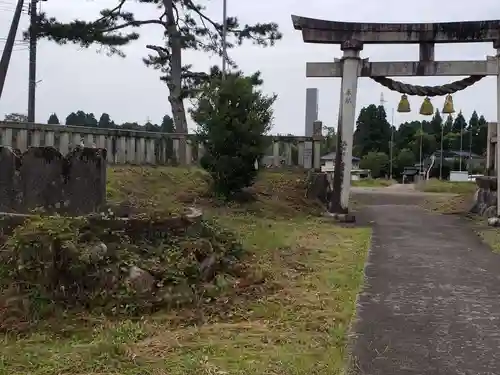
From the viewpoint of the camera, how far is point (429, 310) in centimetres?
489

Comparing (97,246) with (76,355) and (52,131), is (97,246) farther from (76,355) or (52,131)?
(52,131)

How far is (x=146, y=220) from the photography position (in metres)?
5.22

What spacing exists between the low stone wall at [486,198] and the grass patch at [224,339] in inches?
292

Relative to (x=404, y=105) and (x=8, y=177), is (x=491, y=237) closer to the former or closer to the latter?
(x=404, y=105)

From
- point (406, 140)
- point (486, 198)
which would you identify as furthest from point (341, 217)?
point (406, 140)

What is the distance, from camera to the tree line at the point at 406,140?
54.8 meters

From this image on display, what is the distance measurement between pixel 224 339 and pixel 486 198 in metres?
10.3

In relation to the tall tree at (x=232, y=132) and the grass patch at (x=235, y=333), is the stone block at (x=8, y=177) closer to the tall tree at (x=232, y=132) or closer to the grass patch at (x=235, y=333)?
the grass patch at (x=235, y=333)

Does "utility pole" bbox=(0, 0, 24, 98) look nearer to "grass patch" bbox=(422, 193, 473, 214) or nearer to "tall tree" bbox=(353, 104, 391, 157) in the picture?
"grass patch" bbox=(422, 193, 473, 214)

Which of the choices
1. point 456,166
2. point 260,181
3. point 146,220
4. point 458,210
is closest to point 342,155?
point 260,181

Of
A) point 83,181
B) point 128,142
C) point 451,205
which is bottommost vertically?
point 451,205

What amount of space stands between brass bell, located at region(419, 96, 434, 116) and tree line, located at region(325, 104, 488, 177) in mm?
40094

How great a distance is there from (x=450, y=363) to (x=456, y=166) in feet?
197

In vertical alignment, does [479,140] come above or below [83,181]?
above
